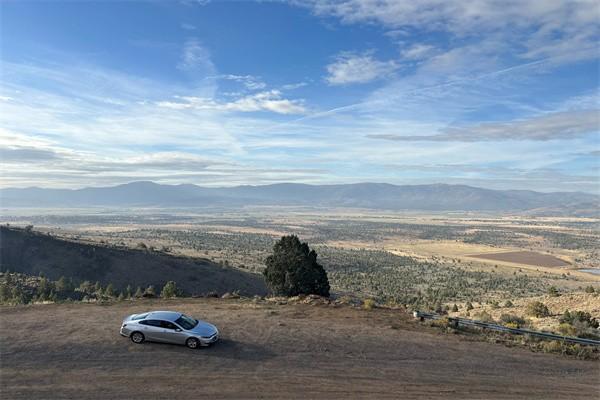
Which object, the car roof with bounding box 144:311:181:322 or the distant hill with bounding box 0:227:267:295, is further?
the distant hill with bounding box 0:227:267:295

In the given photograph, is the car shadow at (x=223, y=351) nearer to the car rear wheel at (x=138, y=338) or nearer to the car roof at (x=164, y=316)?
the car rear wheel at (x=138, y=338)

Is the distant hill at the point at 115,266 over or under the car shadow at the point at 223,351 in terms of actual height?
under

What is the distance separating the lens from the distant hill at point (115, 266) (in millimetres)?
52094

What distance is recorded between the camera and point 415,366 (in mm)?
15891

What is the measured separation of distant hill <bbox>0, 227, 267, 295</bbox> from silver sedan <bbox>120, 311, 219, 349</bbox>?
3351 cm

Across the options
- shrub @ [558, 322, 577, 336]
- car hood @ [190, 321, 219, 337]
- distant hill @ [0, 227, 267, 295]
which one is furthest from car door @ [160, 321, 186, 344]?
distant hill @ [0, 227, 267, 295]

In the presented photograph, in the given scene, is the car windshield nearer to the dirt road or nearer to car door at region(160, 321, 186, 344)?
car door at region(160, 321, 186, 344)

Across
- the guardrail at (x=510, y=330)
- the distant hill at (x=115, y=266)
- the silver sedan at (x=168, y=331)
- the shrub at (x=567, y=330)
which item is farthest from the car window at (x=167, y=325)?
the distant hill at (x=115, y=266)

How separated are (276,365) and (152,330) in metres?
5.32

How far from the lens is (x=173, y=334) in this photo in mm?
16703

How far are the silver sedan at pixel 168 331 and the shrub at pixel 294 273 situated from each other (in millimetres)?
14956

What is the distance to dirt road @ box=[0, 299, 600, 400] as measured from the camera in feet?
44.0

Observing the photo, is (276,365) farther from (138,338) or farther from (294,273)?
(294,273)

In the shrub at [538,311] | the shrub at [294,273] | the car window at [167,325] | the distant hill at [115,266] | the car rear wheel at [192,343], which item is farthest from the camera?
the distant hill at [115,266]
